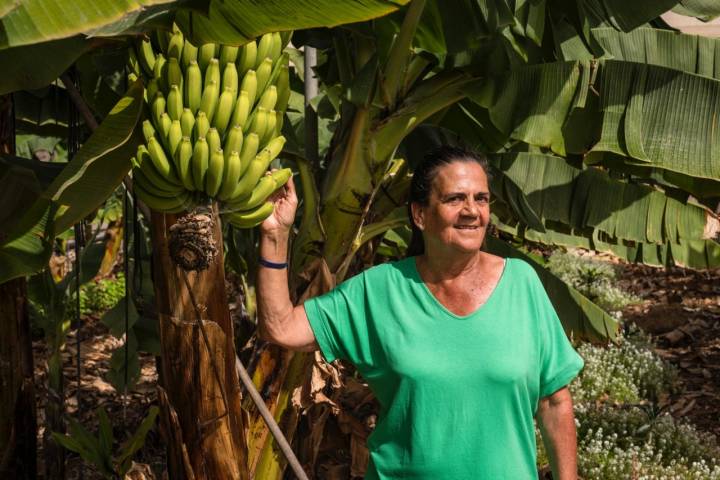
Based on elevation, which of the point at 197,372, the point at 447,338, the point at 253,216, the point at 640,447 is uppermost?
the point at 253,216

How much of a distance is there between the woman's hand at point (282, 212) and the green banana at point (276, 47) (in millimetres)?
382

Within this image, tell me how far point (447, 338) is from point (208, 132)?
0.77 m

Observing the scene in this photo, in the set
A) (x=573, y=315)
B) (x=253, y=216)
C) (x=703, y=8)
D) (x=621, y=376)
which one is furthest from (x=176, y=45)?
(x=621, y=376)

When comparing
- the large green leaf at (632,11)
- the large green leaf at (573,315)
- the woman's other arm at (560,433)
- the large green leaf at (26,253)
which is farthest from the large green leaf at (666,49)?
the large green leaf at (26,253)

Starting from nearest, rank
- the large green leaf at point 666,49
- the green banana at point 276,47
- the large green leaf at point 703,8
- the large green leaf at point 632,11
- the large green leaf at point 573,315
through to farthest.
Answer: the green banana at point 276,47
the large green leaf at point 632,11
the large green leaf at point 703,8
the large green leaf at point 666,49
the large green leaf at point 573,315

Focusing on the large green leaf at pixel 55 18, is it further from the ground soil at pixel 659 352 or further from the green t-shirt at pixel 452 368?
the ground soil at pixel 659 352

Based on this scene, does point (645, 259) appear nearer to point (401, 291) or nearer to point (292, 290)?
point (292, 290)

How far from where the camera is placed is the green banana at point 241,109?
101 inches

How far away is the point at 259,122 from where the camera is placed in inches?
103

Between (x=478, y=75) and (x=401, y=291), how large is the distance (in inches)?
56.4

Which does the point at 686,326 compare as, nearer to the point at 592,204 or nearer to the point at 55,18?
the point at 592,204

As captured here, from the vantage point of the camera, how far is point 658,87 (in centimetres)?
350

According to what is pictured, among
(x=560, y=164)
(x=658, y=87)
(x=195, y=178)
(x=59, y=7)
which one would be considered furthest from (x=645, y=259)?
(x=59, y=7)

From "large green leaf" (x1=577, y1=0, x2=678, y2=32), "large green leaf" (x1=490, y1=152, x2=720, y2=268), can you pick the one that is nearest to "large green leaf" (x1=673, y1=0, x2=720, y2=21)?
"large green leaf" (x1=577, y1=0, x2=678, y2=32)
